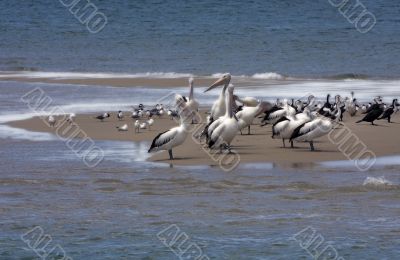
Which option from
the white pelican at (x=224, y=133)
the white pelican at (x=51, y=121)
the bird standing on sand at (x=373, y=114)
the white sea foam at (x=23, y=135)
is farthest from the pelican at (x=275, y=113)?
the white pelican at (x=51, y=121)

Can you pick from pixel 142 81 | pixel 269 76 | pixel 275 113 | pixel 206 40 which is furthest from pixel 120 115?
pixel 206 40

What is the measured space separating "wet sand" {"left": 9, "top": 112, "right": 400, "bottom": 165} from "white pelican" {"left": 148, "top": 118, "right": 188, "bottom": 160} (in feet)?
0.57

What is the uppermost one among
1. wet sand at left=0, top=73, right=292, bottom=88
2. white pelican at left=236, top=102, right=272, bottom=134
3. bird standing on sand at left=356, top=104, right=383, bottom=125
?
white pelican at left=236, top=102, right=272, bottom=134

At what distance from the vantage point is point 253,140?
1658cm

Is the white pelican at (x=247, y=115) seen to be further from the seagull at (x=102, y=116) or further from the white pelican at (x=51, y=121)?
the white pelican at (x=51, y=121)

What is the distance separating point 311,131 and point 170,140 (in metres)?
2.07

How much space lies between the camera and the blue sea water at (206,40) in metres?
33.7

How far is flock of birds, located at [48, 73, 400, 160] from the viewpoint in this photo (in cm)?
1490

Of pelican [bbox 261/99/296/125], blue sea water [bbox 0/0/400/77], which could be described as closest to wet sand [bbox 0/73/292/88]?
blue sea water [bbox 0/0/400/77]

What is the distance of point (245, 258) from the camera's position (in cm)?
952

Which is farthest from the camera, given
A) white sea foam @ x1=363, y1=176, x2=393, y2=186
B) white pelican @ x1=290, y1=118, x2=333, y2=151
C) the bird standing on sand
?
the bird standing on sand

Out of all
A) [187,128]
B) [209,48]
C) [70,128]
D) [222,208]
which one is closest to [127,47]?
[209,48]

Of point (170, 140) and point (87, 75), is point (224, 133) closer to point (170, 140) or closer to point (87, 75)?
point (170, 140)

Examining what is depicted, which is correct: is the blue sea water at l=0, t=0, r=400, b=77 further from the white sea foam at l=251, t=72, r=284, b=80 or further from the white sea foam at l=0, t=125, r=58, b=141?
the white sea foam at l=0, t=125, r=58, b=141
